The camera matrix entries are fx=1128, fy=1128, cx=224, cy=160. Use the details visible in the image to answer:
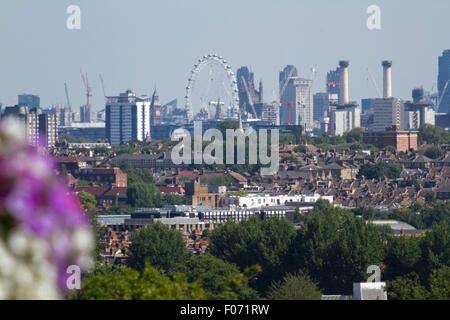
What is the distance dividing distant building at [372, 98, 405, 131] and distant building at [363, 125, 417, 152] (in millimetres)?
47979

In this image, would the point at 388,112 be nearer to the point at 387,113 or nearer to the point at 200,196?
the point at 387,113

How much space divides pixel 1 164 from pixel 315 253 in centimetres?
3126

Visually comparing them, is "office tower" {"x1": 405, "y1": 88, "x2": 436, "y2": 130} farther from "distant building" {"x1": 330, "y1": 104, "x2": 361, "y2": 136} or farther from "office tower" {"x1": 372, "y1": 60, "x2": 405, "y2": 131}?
"distant building" {"x1": 330, "y1": 104, "x2": 361, "y2": 136}

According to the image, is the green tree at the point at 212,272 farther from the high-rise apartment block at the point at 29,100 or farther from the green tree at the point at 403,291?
the high-rise apartment block at the point at 29,100

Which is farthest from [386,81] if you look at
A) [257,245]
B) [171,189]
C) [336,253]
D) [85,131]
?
[336,253]

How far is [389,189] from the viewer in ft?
258

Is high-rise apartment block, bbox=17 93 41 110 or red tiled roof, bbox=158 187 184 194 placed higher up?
high-rise apartment block, bbox=17 93 41 110

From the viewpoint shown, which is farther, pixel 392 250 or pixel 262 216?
pixel 262 216

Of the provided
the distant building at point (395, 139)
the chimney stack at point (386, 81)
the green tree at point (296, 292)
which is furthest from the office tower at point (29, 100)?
the green tree at point (296, 292)

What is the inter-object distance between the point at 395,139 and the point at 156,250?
8068cm

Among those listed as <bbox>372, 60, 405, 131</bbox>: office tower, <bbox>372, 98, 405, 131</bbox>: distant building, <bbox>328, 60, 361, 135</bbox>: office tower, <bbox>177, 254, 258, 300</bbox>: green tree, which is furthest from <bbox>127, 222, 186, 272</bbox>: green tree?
<bbox>328, 60, 361, 135</bbox>: office tower

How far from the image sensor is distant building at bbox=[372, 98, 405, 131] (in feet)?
541
